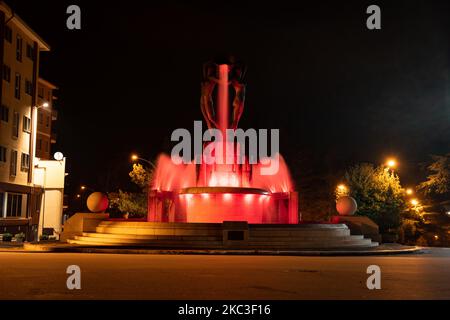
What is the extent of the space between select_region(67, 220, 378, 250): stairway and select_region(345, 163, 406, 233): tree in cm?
1615

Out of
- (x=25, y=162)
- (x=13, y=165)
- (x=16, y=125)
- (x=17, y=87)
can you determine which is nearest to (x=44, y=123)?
(x=25, y=162)

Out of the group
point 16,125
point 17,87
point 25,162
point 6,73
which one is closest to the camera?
point 6,73

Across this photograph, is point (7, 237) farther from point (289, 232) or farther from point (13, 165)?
point (289, 232)

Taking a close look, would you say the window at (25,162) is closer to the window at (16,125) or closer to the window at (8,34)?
the window at (16,125)

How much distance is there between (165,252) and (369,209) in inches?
994

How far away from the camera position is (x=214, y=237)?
83.8 ft

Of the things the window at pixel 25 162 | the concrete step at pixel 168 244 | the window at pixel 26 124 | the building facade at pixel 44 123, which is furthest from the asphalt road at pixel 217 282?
the building facade at pixel 44 123

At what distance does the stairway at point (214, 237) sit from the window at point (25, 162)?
18101 mm

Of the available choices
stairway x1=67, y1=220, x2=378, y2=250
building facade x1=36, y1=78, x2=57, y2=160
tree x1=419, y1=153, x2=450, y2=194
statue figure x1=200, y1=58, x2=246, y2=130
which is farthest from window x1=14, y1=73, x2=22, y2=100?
tree x1=419, y1=153, x2=450, y2=194

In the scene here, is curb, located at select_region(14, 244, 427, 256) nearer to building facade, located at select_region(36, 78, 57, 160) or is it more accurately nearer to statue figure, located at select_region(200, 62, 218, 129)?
statue figure, located at select_region(200, 62, 218, 129)

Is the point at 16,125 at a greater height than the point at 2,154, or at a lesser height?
greater

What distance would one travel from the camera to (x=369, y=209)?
4406 centimetres

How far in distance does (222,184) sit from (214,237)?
827 cm
